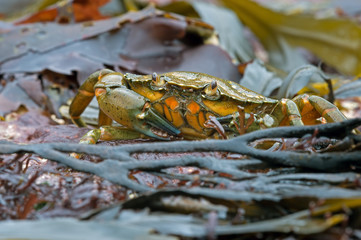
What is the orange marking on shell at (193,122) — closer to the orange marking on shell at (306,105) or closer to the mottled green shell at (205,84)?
the mottled green shell at (205,84)

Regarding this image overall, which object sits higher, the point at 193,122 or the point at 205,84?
the point at 205,84

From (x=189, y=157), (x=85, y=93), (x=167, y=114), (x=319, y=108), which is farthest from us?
(x=85, y=93)

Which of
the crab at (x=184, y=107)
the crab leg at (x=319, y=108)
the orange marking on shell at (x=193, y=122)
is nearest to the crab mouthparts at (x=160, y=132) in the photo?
the crab at (x=184, y=107)

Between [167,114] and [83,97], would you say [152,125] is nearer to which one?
[167,114]

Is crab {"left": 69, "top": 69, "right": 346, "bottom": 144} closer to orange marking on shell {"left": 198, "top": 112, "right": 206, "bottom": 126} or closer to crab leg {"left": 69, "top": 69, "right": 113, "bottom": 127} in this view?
orange marking on shell {"left": 198, "top": 112, "right": 206, "bottom": 126}

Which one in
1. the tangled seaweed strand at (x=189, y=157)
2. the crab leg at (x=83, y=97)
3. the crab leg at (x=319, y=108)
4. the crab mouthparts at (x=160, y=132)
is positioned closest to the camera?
the tangled seaweed strand at (x=189, y=157)

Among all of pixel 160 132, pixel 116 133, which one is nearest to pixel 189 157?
pixel 160 132

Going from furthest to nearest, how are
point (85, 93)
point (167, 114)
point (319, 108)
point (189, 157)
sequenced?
point (85, 93)
point (167, 114)
point (319, 108)
point (189, 157)
